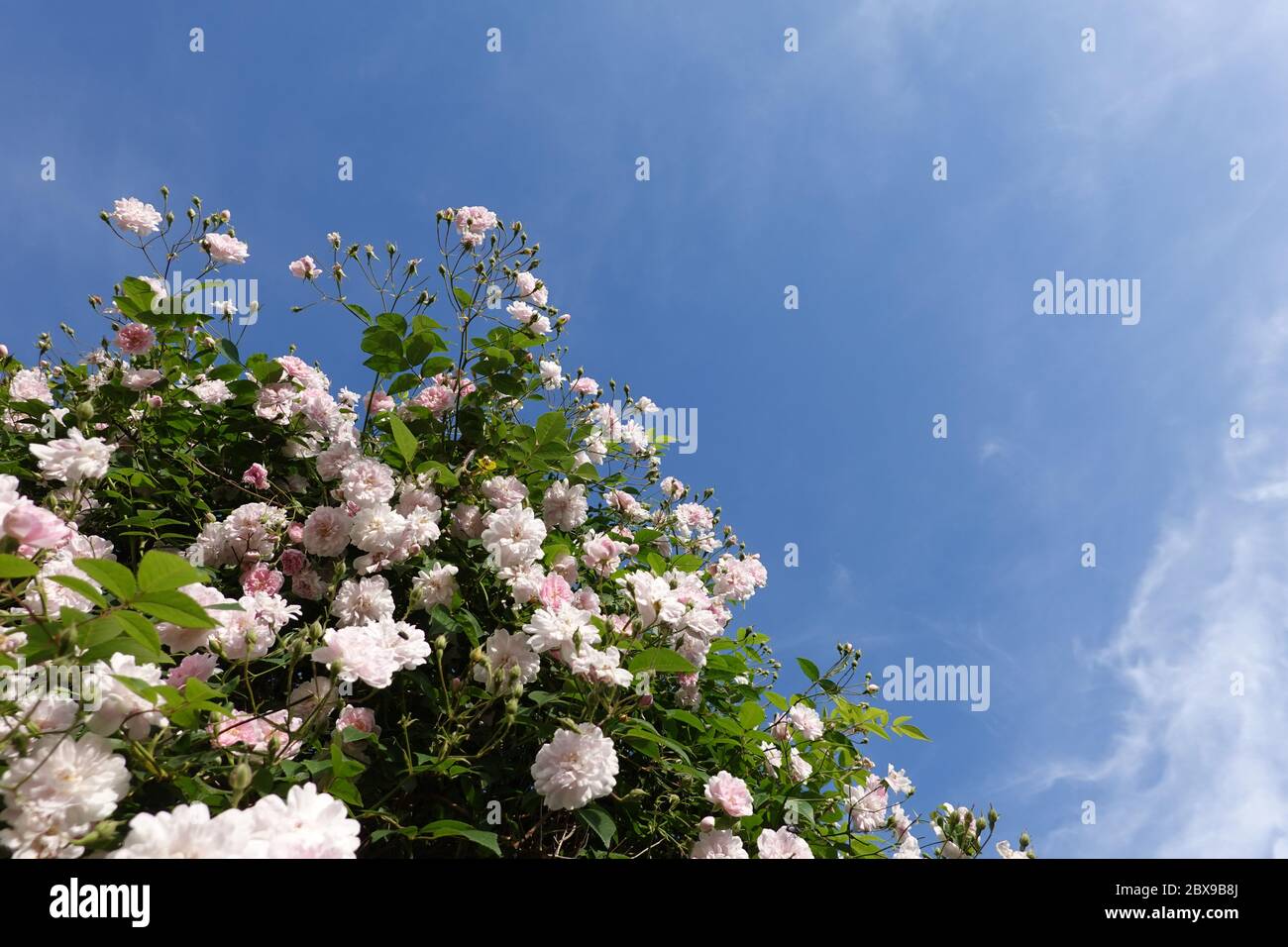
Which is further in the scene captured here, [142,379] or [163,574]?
[142,379]

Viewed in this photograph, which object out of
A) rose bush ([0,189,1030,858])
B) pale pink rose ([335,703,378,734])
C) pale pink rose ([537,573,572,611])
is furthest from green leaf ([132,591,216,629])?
pale pink rose ([537,573,572,611])

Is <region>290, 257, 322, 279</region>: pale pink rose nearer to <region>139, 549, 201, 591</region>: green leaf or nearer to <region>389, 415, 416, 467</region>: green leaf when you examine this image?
<region>389, 415, 416, 467</region>: green leaf

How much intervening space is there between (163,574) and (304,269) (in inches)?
79.7

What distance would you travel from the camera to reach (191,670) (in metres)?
1.51

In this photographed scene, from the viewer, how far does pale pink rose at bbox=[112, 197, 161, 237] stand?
275cm

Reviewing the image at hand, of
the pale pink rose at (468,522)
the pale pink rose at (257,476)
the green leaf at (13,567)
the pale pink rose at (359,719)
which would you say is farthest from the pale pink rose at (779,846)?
the pale pink rose at (257,476)

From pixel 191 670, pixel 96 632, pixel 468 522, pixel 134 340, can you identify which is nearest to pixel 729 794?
pixel 468 522

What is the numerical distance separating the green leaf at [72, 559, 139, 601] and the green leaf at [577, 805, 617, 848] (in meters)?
1.00

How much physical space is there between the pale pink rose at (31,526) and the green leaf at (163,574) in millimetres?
203

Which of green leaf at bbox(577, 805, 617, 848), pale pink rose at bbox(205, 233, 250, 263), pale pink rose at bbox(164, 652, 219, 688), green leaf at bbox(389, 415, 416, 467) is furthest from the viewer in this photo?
pale pink rose at bbox(205, 233, 250, 263)

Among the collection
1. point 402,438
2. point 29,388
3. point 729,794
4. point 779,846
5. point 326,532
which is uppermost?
point 29,388

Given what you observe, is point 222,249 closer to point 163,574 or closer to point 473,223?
point 473,223

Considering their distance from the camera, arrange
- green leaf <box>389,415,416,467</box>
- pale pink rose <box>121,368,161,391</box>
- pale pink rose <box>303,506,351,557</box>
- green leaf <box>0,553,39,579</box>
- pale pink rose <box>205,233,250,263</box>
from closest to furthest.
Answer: green leaf <box>0,553,39,579</box>, green leaf <box>389,415,416,467</box>, pale pink rose <box>303,506,351,557</box>, pale pink rose <box>121,368,161,391</box>, pale pink rose <box>205,233,250,263</box>
